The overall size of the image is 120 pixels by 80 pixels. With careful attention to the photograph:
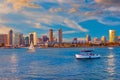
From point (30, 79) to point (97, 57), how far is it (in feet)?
255

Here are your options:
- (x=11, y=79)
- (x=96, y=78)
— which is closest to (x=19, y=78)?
(x=11, y=79)

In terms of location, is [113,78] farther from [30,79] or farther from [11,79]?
[11,79]

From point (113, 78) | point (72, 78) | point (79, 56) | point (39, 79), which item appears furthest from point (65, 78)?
point (79, 56)

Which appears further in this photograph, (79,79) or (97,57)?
(97,57)

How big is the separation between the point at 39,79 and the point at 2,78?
7860 mm

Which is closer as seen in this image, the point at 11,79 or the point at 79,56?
the point at 11,79

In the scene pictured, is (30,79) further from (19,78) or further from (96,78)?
(96,78)

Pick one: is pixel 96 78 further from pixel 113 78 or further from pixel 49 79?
Answer: pixel 49 79

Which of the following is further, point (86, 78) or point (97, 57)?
point (97, 57)

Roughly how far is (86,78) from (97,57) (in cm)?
7497

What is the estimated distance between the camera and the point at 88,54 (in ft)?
465

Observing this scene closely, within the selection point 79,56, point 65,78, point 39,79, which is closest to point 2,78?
point 39,79

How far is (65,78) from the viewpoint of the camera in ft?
209

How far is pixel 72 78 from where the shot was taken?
209ft
